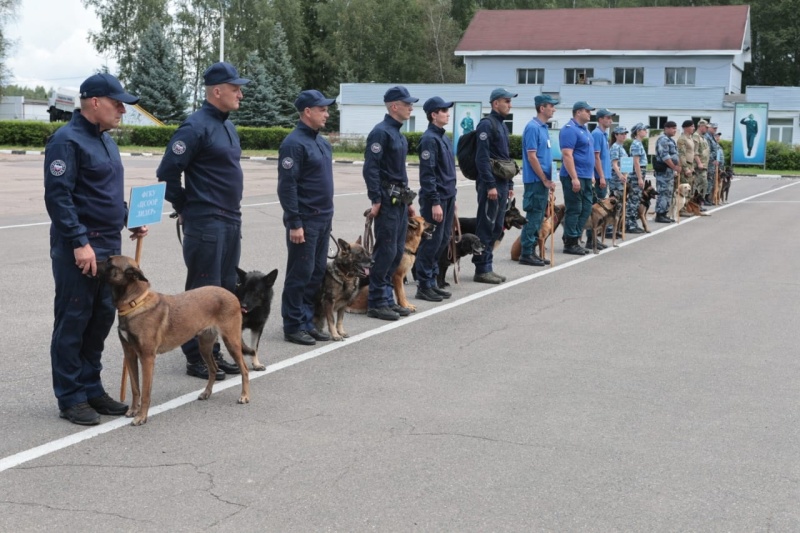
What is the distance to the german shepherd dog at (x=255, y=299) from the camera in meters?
7.15

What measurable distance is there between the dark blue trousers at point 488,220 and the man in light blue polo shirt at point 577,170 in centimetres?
204

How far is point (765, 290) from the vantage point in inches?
464

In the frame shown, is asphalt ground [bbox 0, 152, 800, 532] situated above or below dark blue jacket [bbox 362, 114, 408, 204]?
below

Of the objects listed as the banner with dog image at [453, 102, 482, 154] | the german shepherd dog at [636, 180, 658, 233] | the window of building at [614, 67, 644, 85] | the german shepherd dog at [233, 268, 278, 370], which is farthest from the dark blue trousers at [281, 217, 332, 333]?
the window of building at [614, 67, 644, 85]

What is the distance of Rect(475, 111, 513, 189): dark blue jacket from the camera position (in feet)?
37.9

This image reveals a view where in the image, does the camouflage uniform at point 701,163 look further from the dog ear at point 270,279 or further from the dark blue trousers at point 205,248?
the dark blue trousers at point 205,248

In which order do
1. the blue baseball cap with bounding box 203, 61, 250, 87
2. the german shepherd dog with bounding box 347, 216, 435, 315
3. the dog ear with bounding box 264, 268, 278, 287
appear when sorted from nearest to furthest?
1. the blue baseball cap with bounding box 203, 61, 250, 87
2. the dog ear with bounding box 264, 268, 278, 287
3. the german shepherd dog with bounding box 347, 216, 435, 315

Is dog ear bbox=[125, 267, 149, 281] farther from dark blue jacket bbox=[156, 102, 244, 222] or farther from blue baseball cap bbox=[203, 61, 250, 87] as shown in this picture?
blue baseball cap bbox=[203, 61, 250, 87]

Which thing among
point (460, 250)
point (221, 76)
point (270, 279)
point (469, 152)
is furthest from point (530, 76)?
point (221, 76)

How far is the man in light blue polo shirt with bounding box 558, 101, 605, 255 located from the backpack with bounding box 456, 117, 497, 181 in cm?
229

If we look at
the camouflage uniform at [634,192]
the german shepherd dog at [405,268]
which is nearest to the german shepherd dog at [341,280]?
the german shepherd dog at [405,268]

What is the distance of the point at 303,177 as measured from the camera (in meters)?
8.05

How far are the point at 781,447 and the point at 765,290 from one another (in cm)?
646

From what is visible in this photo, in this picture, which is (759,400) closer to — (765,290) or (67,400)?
(67,400)
